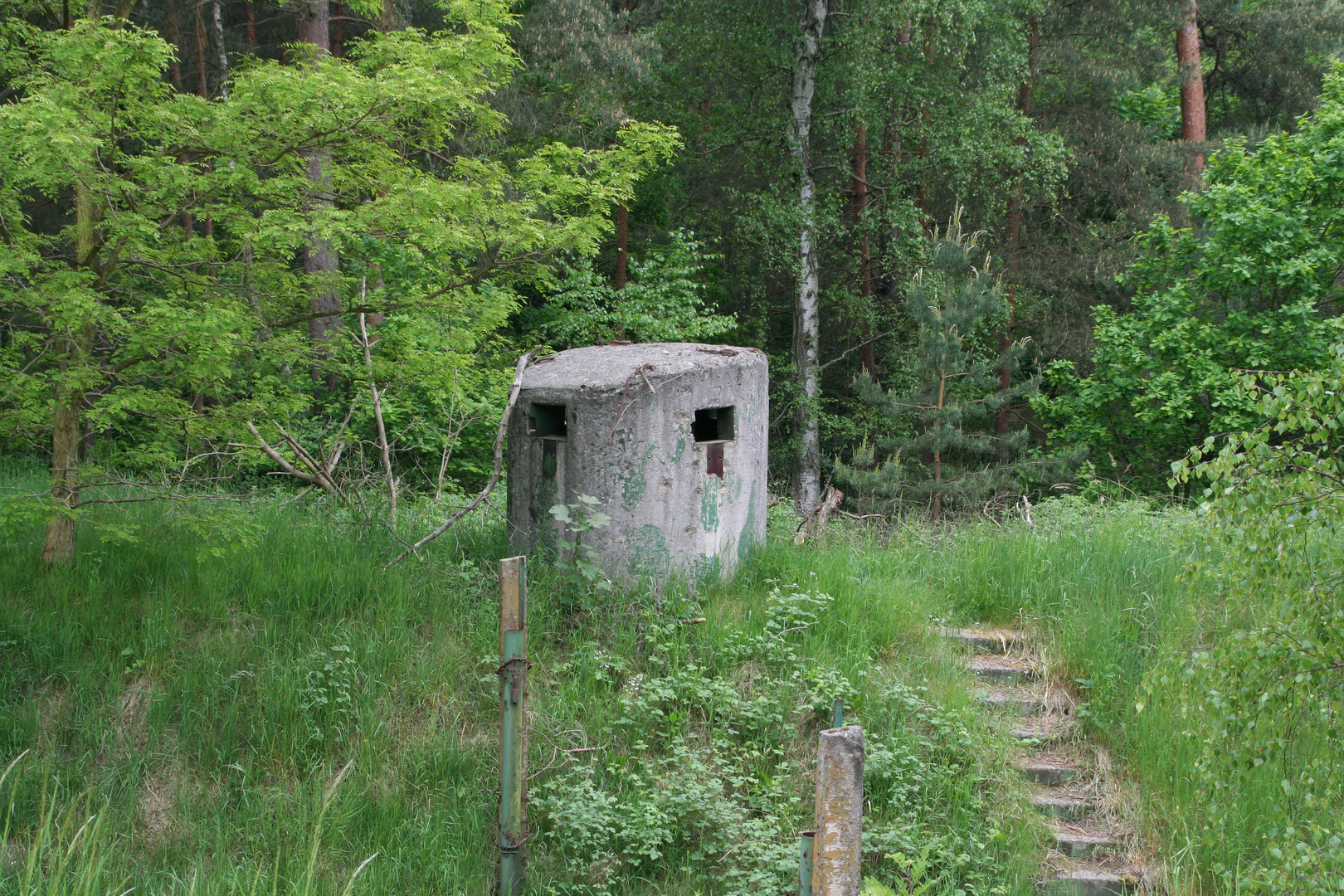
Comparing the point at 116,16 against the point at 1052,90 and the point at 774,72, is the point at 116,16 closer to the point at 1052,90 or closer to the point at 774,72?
the point at 774,72

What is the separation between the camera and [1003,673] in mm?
5625

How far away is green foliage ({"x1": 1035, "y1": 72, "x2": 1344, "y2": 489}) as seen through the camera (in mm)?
11719

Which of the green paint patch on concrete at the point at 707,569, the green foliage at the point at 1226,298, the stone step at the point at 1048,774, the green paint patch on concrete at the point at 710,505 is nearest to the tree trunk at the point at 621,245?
the green foliage at the point at 1226,298

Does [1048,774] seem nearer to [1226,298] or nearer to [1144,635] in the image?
[1144,635]

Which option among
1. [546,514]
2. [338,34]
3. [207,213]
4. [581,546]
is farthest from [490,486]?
[338,34]

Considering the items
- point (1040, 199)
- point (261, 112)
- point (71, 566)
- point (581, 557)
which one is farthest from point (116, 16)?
point (1040, 199)

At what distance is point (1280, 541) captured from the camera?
2982mm

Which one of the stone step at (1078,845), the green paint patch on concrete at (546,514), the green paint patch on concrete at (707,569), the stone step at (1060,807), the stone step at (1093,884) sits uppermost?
the green paint patch on concrete at (546,514)

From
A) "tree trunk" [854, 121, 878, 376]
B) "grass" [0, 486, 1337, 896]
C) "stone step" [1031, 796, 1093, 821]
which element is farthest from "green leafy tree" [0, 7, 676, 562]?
"tree trunk" [854, 121, 878, 376]

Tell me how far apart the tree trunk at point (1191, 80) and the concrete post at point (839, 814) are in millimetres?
15684

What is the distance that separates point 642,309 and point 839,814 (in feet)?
37.5

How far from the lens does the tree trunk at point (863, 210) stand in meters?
15.1

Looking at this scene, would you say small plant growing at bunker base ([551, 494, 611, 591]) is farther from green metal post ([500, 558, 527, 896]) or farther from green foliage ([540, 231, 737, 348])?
green foliage ([540, 231, 737, 348])

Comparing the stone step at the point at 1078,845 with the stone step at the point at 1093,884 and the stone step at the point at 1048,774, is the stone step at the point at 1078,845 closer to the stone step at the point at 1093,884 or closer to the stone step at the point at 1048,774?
the stone step at the point at 1093,884
